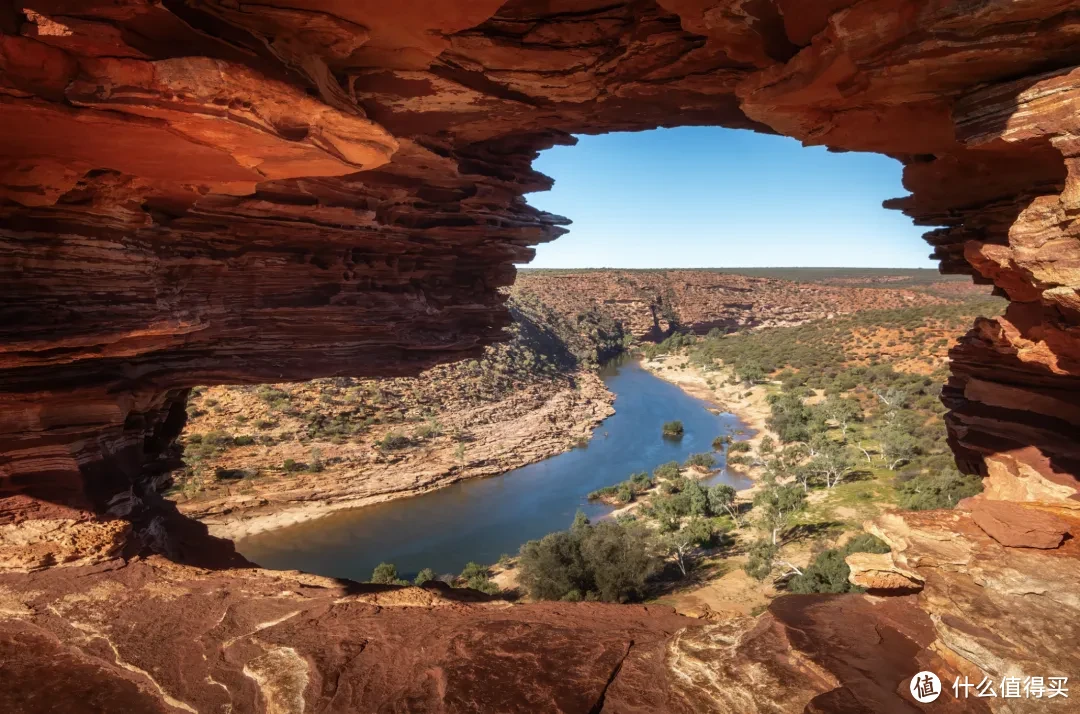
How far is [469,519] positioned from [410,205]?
17.8 m

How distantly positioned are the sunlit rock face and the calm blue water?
12.2 metres

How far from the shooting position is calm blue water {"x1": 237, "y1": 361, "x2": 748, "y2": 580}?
71.9 feet

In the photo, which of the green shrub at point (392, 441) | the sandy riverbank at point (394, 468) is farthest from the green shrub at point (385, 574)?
the green shrub at point (392, 441)

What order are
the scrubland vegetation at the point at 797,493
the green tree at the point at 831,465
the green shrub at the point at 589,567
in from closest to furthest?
the green shrub at the point at 589,567 < the scrubland vegetation at the point at 797,493 < the green tree at the point at 831,465

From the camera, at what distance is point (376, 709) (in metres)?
4.93

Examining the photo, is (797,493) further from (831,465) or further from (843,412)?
(843,412)

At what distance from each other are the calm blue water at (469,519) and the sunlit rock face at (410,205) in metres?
12.2

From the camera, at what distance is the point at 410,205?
35.6 feet

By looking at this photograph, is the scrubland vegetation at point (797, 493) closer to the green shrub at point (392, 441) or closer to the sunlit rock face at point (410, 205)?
the sunlit rock face at point (410, 205)

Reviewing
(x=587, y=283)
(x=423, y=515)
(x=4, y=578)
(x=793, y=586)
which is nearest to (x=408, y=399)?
(x=423, y=515)

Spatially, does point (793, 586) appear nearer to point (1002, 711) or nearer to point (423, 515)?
point (1002, 711)

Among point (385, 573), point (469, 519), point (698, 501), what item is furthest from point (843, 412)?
point (385, 573)

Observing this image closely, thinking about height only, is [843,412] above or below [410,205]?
below

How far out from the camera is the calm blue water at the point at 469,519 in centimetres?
Result: 2191
